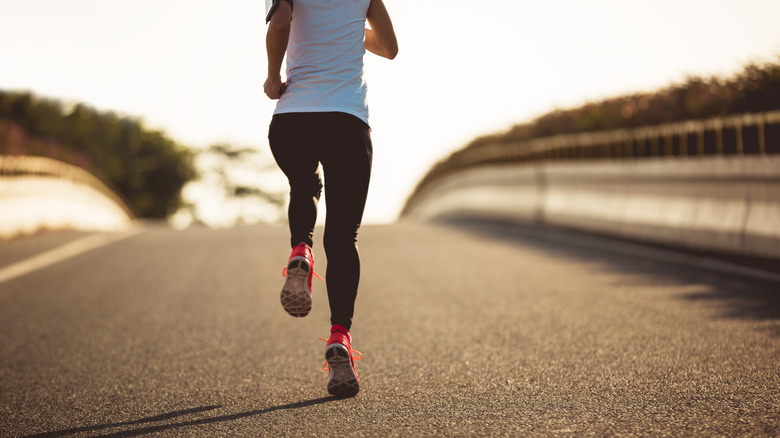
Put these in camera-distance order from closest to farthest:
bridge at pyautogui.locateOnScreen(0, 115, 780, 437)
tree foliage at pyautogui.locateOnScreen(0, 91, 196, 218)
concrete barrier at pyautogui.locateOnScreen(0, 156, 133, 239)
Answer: bridge at pyautogui.locateOnScreen(0, 115, 780, 437)
concrete barrier at pyautogui.locateOnScreen(0, 156, 133, 239)
tree foliage at pyautogui.locateOnScreen(0, 91, 196, 218)

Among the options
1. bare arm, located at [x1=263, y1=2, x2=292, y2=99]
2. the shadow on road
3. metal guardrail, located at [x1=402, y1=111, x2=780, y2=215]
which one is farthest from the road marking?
metal guardrail, located at [x1=402, y1=111, x2=780, y2=215]

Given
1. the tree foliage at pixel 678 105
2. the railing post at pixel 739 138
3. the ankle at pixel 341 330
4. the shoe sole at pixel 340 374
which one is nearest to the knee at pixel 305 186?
the ankle at pixel 341 330

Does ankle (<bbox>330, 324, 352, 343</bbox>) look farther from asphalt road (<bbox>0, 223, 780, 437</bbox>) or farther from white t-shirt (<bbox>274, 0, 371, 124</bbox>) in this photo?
white t-shirt (<bbox>274, 0, 371, 124</bbox>)

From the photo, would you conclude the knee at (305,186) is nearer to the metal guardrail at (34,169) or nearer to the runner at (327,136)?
the runner at (327,136)

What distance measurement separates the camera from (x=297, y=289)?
4512 mm

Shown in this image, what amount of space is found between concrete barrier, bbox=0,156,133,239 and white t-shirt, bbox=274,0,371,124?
1225 cm

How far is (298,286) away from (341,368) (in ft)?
1.44

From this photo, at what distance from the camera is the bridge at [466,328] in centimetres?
421

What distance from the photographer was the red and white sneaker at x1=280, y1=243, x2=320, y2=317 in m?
4.51

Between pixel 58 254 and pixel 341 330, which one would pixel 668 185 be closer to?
pixel 341 330

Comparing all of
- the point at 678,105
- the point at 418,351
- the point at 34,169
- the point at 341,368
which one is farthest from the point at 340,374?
the point at 34,169

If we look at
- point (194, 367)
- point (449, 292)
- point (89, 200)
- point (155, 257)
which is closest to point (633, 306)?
point (449, 292)

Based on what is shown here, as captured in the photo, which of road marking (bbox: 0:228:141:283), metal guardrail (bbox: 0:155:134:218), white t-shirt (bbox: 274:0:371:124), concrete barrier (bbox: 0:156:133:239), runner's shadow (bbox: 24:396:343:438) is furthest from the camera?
metal guardrail (bbox: 0:155:134:218)

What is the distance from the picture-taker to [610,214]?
1291cm
